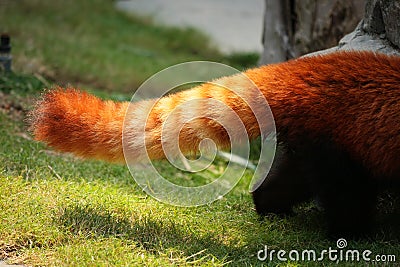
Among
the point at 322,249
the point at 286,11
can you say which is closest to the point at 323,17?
the point at 286,11

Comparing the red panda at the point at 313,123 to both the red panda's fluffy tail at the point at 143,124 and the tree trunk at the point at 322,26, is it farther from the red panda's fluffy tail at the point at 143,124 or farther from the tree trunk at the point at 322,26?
the tree trunk at the point at 322,26

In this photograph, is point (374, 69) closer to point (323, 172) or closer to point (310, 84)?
point (310, 84)

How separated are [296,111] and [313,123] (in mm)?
84

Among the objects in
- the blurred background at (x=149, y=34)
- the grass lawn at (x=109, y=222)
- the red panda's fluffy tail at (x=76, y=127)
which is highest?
the red panda's fluffy tail at (x=76, y=127)

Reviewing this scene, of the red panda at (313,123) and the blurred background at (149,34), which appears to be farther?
the blurred background at (149,34)

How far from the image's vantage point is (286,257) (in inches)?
108

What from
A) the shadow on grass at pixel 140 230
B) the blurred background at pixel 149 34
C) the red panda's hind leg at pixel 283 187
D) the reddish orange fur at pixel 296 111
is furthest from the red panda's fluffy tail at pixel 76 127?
the blurred background at pixel 149 34

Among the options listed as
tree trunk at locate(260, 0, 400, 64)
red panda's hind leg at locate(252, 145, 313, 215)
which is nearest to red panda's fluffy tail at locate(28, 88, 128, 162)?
red panda's hind leg at locate(252, 145, 313, 215)

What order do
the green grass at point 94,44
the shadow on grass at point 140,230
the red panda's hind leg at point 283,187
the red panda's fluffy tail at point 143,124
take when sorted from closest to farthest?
the shadow on grass at point 140,230 < the red panda's fluffy tail at point 143,124 < the red panda's hind leg at point 283,187 < the green grass at point 94,44

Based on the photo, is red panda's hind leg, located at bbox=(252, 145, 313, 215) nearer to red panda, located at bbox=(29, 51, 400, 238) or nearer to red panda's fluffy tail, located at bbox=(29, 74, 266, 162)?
red panda, located at bbox=(29, 51, 400, 238)

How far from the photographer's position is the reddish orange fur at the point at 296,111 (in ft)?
8.98

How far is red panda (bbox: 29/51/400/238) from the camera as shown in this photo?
2748 millimetres

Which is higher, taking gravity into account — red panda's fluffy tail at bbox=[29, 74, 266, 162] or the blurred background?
red panda's fluffy tail at bbox=[29, 74, 266, 162]

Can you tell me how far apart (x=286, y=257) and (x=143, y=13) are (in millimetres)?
7335
